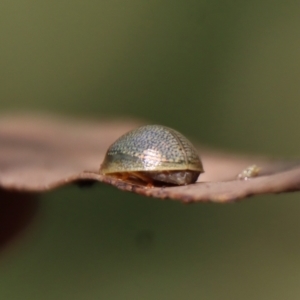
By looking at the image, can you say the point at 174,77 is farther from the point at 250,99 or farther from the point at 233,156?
the point at 233,156

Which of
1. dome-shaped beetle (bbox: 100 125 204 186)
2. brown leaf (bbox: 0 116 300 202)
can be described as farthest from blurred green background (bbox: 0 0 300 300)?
dome-shaped beetle (bbox: 100 125 204 186)

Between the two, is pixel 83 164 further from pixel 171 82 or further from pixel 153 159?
pixel 171 82

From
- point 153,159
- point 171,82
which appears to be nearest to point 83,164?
point 153,159

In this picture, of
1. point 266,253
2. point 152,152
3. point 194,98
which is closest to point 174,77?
point 194,98

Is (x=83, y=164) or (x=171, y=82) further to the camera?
(x=171, y=82)

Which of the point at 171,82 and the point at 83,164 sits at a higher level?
the point at 171,82

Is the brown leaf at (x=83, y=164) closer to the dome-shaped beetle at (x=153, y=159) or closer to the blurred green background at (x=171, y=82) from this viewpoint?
the dome-shaped beetle at (x=153, y=159)
